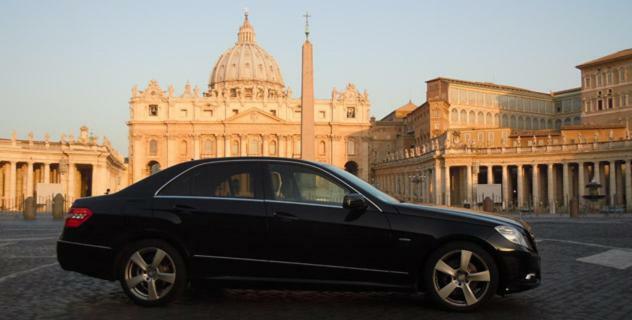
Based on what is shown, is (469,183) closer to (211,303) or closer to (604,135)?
(604,135)

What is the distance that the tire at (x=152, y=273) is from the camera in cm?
748

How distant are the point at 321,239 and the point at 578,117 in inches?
4033

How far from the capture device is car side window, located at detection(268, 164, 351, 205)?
749cm

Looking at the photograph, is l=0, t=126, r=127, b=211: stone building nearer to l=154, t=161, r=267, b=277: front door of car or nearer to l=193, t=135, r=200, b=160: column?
l=193, t=135, r=200, b=160: column

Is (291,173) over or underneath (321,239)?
over

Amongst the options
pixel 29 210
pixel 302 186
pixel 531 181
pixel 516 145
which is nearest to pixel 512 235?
pixel 302 186

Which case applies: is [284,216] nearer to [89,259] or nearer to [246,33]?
[89,259]

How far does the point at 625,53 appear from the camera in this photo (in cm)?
8075

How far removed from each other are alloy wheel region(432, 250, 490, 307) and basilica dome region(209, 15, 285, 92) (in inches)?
5411

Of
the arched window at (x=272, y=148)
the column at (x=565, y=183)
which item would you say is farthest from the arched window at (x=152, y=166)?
the column at (x=565, y=183)

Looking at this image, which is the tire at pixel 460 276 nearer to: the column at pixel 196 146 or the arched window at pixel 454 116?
the arched window at pixel 454 116

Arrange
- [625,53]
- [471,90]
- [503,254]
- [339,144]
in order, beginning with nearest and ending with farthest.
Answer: [503,254] → [625,53] → [471,90] → [339,144]

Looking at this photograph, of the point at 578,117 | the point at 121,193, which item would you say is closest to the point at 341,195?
the point at 121,193

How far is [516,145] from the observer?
69000 mm
